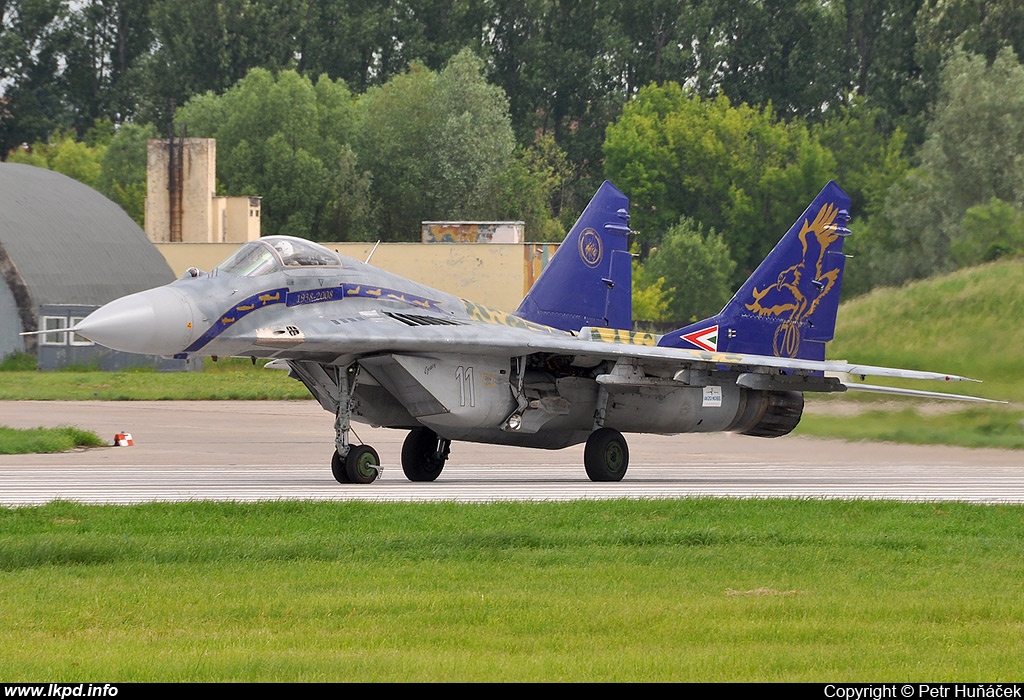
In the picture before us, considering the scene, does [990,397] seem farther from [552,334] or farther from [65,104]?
[65,104]

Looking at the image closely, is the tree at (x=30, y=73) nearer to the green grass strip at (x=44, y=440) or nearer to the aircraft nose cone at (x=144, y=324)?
the green grass strip at (x=44, y=440)

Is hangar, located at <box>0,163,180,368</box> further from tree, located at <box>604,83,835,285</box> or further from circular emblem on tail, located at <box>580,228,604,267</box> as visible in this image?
tree, located at <box>604,83,835,285</box>

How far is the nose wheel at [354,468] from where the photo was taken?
1777cm

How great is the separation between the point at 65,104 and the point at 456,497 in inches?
3680

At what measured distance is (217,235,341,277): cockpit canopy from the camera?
17.2m

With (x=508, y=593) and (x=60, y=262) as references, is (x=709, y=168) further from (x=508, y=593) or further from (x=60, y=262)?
(x=508, y=593)

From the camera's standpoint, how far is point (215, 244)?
59.4 m

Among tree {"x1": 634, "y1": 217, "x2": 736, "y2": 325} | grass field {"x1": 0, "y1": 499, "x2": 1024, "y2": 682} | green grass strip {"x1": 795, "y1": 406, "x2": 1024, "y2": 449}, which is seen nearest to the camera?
grass field {"x1": 0, "y1": 499, "x2": 1024, "y2": 682}

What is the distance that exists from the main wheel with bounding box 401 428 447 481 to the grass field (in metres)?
5.44

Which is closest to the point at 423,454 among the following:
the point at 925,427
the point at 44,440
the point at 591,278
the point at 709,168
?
the point at 591,278

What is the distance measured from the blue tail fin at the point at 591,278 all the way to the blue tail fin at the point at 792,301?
1174 millimetres

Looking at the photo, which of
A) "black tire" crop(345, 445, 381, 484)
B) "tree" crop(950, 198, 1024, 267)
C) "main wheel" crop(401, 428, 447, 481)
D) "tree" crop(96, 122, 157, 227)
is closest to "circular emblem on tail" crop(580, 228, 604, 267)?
"main wheel" crop(401, 428, 447, 481)

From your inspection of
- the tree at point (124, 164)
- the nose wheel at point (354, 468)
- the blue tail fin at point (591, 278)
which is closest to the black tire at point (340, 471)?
the nose wheel at point (354, 468)

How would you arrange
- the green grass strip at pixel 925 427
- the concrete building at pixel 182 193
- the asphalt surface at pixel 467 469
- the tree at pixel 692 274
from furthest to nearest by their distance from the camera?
1. the tree at pixel 692 274
2. the concrete building at pixel 182 193
3. the green grass strip at pixel 925 427
4. the asphalt surface at pixel 467 469
